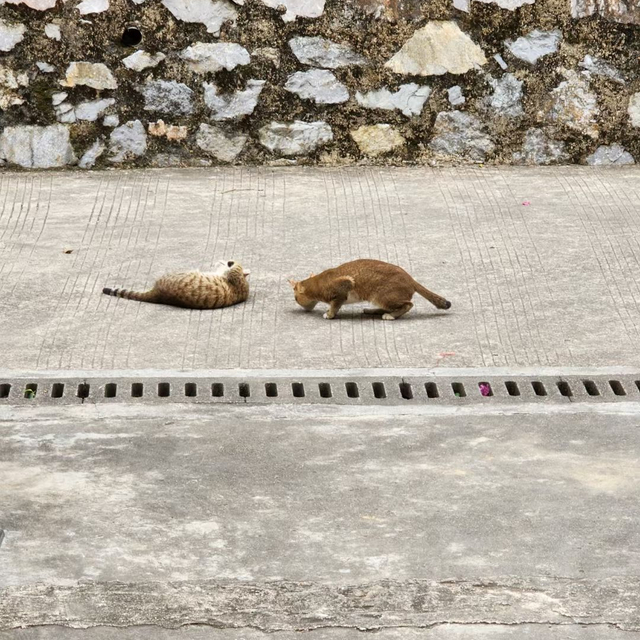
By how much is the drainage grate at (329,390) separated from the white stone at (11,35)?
10.8 ft

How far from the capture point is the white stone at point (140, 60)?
786 cm

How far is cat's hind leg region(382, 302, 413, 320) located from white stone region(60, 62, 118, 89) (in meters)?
2.83

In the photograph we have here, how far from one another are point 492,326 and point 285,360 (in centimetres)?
92

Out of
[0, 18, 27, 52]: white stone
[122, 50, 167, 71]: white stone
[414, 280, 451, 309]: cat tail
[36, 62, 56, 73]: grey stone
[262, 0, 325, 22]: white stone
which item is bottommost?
[414, 280, 451, 309]: cat tail

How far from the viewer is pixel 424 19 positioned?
7.96 m

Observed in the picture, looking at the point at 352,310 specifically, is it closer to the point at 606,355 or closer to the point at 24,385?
the point at 606,355

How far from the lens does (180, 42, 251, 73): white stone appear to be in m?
7.88

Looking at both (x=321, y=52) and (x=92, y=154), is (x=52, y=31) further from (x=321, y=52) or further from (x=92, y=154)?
(x=321, y=52)

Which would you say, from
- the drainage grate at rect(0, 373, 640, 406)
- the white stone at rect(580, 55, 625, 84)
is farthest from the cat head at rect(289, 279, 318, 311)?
the white stone at rect(580, 55, 625, 84)

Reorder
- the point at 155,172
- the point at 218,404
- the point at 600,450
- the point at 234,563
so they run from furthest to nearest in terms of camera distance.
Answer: the point at 155,172, the point at 218,404, the point at 600,450, the point at 234,563

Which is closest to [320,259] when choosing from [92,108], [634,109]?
[92,108]

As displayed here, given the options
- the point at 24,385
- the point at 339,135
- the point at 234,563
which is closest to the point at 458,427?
the point at 234,563

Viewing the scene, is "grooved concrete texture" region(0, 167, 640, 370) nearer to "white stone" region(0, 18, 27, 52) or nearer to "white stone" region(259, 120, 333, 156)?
"white stone" region(259, 120, 333, 156)

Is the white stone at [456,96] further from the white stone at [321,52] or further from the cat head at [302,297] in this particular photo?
the cat head at [302,297]
